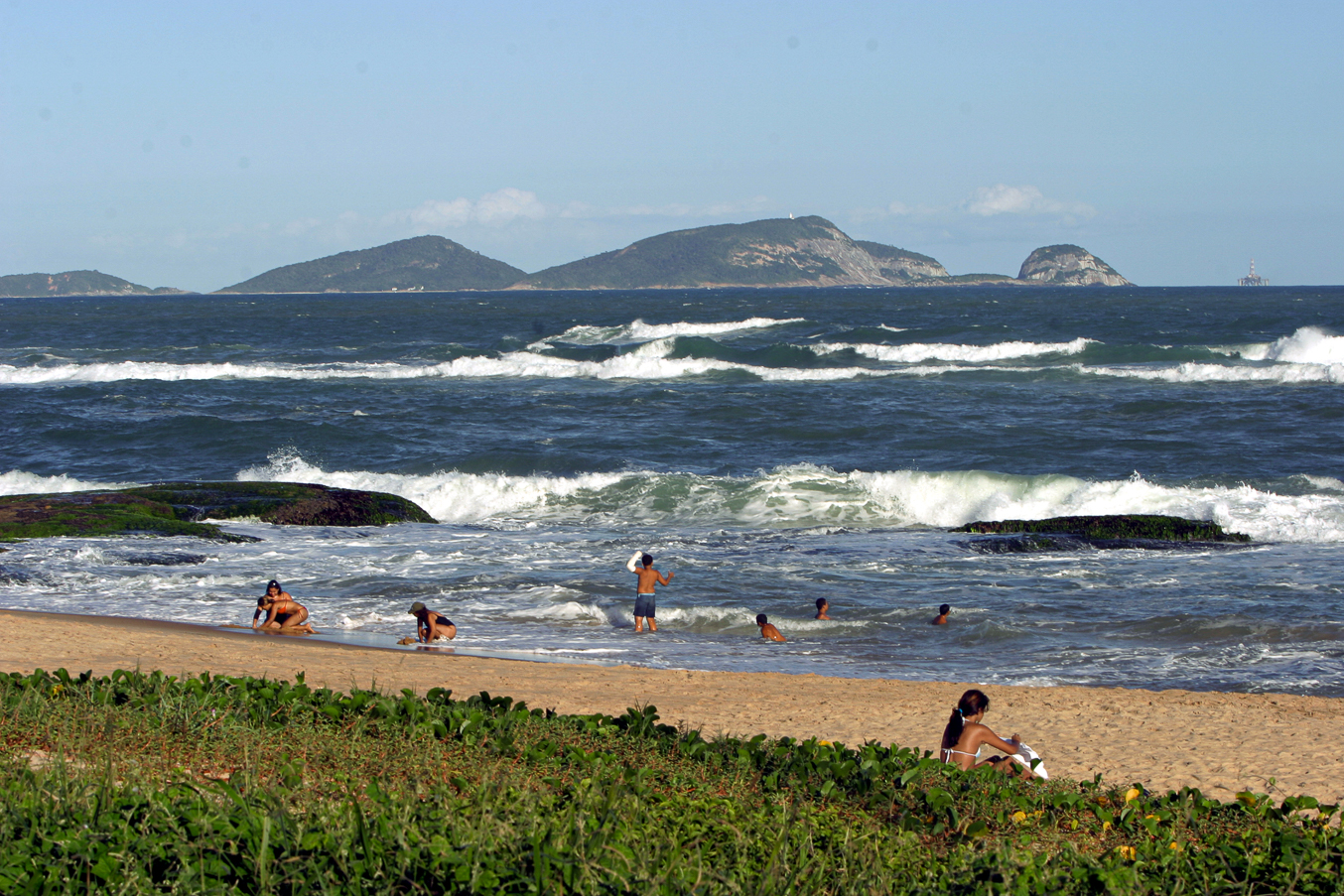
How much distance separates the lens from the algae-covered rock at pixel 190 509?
17.1 m

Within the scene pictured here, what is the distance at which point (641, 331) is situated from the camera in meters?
64.1

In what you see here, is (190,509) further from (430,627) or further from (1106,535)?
(1106,535)

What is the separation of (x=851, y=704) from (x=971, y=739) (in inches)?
85.5

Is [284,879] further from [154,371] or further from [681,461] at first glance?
[154,371]

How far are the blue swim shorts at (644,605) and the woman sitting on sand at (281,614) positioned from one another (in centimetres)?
348

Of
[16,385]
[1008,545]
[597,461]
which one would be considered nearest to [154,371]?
[16,385]

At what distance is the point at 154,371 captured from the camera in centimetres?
4541

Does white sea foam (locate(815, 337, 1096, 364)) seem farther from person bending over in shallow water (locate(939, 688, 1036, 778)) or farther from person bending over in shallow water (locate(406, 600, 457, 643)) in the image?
person bending over in shallow water (locate(939, 688, 1036, 778))

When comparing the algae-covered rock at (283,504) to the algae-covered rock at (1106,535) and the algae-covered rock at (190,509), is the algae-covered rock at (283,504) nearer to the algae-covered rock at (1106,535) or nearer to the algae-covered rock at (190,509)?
the algae-covered rock at (190,509)

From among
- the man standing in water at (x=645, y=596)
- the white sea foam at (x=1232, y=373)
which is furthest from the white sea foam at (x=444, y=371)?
the man standing in water at (x=645, y=596)

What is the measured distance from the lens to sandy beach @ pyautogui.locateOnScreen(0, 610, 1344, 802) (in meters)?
7.93

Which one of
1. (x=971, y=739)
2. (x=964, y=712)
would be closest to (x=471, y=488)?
(x=964, y=712)

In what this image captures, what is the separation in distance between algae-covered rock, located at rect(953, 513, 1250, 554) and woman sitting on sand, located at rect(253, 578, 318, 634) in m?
9.39

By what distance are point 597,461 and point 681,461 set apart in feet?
6.18
